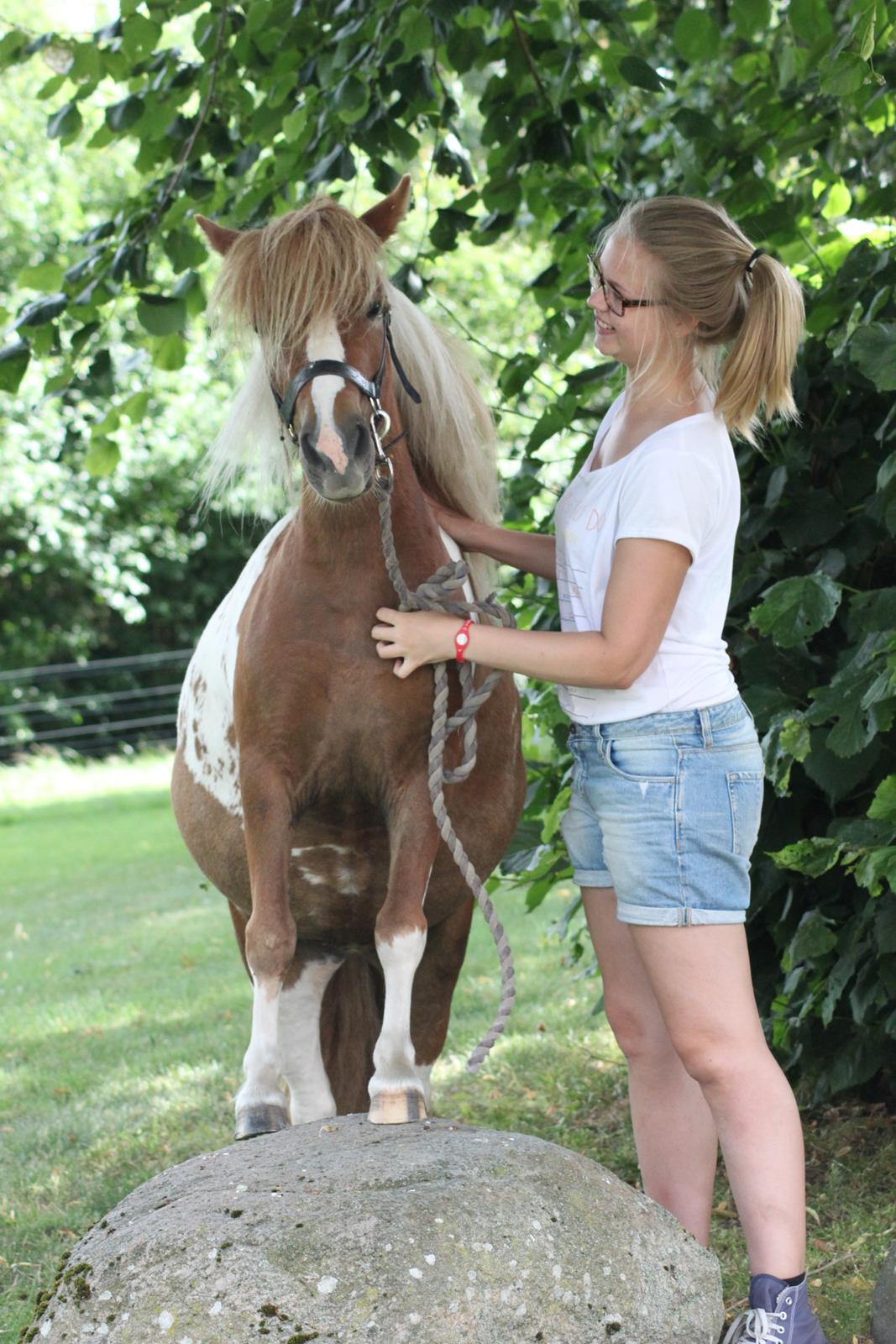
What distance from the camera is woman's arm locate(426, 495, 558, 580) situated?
297cm

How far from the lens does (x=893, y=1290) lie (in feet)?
8.64

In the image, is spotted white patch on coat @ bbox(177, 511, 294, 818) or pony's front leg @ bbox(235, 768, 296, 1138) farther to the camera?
spotted white patch on coat @ bbox(177, 511, 294, 818)

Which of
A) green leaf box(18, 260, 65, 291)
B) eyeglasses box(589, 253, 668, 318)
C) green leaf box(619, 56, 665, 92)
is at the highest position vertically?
green leaf box(619, 56, 665, 92)

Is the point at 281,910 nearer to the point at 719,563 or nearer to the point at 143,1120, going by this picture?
the point at 719,563

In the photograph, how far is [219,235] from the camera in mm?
2656

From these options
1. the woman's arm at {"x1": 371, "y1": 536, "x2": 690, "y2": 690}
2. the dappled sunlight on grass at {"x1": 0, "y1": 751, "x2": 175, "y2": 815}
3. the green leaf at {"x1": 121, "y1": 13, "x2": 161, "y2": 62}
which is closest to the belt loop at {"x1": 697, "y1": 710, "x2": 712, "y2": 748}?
the woman's arm at {"x1": 371, "y1": 536, "x2": 690, "y2": 690}

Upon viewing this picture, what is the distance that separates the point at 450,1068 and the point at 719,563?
129 inches

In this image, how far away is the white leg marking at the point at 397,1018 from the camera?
7.84 feet

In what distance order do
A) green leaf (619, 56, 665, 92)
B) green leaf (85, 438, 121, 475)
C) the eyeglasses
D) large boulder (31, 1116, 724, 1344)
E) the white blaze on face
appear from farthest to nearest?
1. green leaf (85, 438, 121, 475)
2. green leaf (619, 56, 665, 92)
3. the eyeglasses
4. the white blaze on face
5. large boulder (31, 1116, 724, 1344)

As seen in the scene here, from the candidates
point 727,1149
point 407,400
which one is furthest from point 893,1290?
point 407,400

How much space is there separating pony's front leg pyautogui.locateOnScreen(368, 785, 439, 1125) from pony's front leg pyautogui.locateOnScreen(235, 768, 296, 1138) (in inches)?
7.1

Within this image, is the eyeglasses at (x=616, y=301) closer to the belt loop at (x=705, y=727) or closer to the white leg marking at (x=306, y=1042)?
the belt loop at (x=705, y=727)

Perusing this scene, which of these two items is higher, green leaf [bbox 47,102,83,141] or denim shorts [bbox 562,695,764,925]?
green leaf [bbox 47,102,83,141]

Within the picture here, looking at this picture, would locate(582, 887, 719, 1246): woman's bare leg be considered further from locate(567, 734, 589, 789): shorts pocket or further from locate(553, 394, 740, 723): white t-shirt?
locate(553, 394, 740, 723): white t-shirt
